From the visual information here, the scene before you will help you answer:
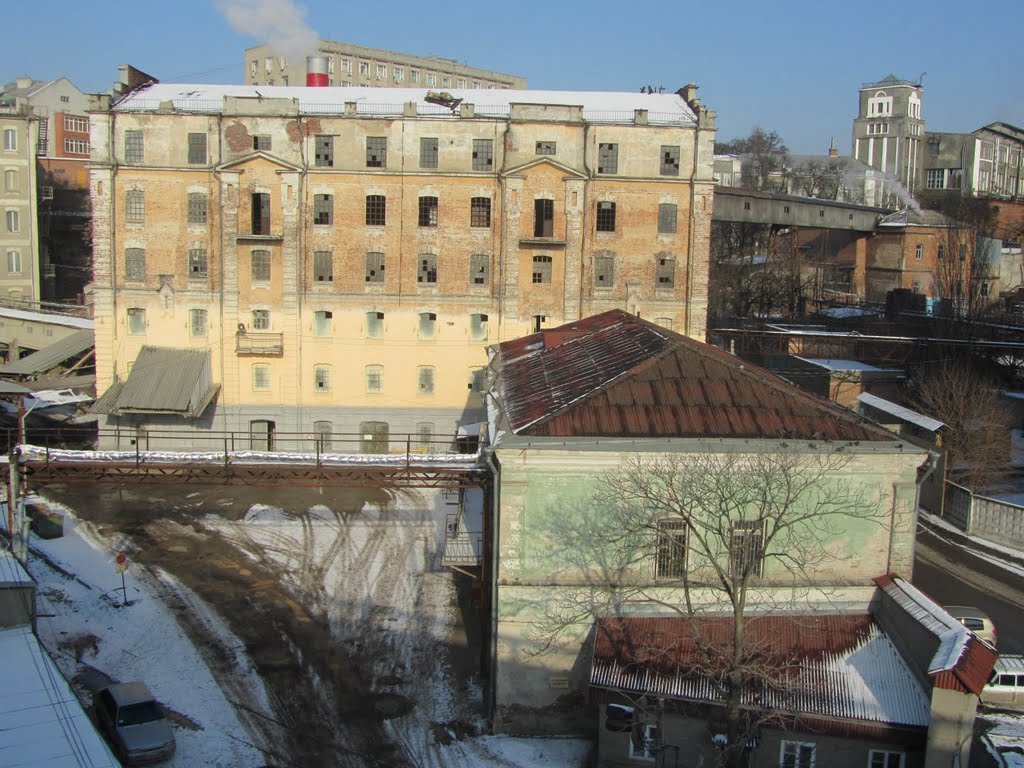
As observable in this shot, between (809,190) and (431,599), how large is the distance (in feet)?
235

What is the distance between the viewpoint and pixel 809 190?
287 feet

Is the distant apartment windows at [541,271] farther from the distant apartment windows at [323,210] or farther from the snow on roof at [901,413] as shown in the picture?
the snow on roof at [901,413]

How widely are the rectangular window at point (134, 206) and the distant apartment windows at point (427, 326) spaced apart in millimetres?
12153

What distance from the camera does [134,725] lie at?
727 inches

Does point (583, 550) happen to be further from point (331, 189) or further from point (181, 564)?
point (331, 189)

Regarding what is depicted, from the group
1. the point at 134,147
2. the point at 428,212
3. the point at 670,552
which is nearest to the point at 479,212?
the point at 428,212

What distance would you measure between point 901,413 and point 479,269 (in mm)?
17424

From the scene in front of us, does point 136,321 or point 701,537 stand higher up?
point 136,321

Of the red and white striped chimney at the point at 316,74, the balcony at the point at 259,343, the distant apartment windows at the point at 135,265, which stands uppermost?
the red and white striped chimney at the point at 316,74

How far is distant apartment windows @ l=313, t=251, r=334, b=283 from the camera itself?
1582 inches

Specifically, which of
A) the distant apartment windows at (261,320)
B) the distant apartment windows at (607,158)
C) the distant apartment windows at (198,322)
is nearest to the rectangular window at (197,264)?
the distant apartment windows at (198,322)

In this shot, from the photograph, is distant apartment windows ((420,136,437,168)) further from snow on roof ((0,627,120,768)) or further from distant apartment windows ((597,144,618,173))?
snow on roof ((0,627,120,768))

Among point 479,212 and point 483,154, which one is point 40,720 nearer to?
point 479,212

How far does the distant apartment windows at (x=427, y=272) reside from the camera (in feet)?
133
